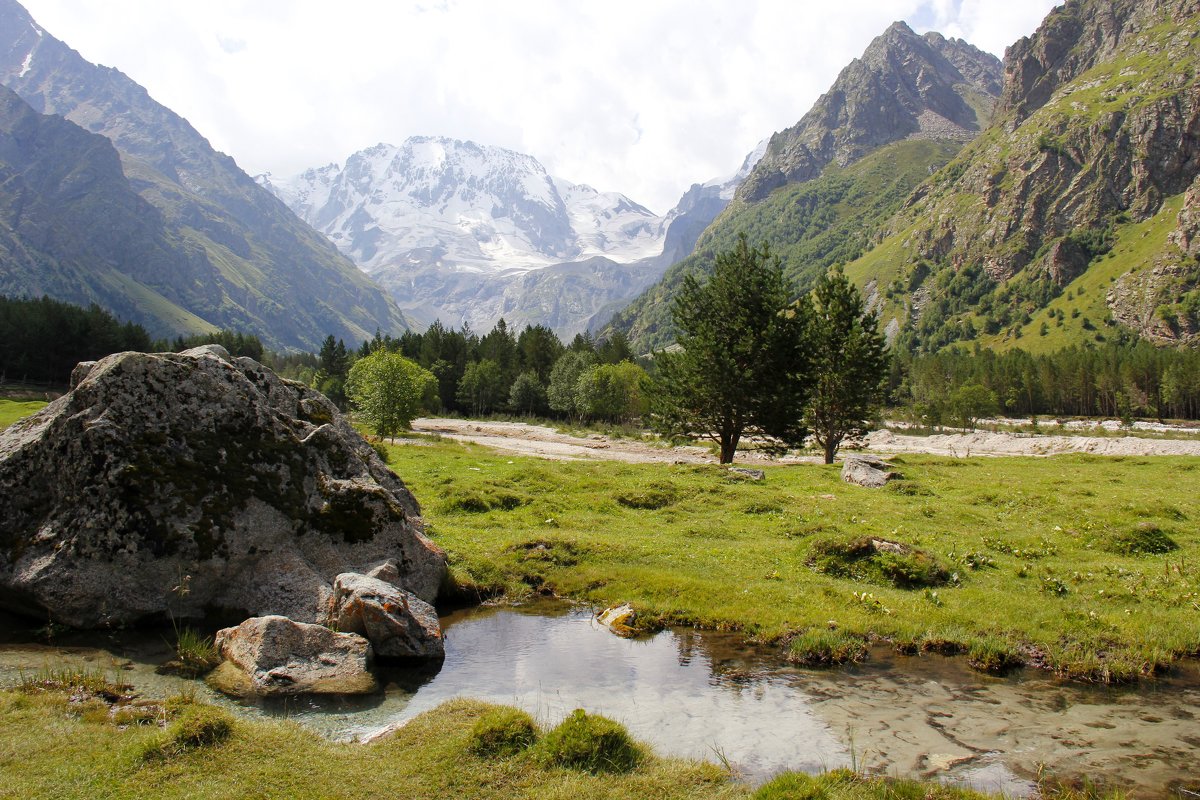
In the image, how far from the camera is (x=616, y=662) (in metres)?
14.2

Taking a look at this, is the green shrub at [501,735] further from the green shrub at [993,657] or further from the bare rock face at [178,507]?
the green shrub at [993,657]

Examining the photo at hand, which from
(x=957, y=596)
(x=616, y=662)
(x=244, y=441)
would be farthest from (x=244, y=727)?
(x=957, y=596)

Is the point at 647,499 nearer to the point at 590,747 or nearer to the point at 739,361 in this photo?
the point at 739,361

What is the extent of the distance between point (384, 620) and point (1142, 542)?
24104 millimetres

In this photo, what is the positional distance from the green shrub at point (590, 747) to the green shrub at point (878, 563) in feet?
39.3

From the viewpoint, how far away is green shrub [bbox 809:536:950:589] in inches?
746

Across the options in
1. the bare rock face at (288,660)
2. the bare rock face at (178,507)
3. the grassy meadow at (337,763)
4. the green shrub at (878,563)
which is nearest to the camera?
the grassy meadow at (337,763)

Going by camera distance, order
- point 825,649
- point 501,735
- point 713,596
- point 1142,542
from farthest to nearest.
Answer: point 1142,542
point 713,596
point 825,649
point 501,735

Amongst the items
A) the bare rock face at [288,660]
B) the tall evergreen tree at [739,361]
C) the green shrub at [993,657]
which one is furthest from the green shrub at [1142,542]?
the bare rock face at [288,660]

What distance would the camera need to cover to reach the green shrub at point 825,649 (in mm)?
14391

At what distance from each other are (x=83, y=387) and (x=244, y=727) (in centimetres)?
944

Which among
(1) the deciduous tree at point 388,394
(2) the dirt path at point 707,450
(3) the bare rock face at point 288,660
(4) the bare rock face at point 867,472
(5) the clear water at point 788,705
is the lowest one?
(2) the dirt path at point 707,450

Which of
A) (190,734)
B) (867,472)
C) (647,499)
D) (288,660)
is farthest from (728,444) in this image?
(190,734)

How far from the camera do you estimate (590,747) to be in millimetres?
9430
